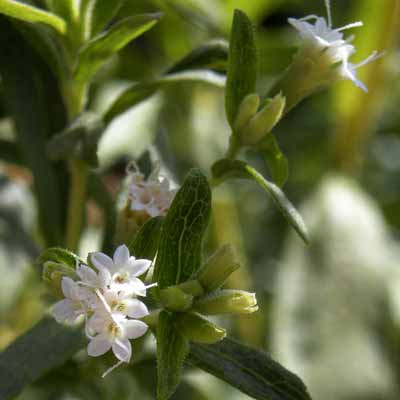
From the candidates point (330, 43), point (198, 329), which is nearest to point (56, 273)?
point (198, 329)

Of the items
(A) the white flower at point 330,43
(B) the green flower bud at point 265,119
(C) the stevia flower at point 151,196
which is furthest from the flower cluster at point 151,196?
(A) the white flower at point 330,43

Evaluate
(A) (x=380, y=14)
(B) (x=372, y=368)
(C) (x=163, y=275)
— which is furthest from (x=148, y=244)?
(A) (x=380, y=14)

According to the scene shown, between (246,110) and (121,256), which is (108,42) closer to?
(246,110)

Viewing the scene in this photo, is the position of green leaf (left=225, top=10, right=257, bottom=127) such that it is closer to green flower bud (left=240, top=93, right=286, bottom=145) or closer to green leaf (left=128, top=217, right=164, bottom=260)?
green flower bud (left=240, top=93, right=286, bottom=145)

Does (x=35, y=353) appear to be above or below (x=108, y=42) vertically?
below

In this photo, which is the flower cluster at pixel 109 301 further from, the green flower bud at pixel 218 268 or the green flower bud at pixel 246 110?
the green flower bud at pixel 246 110

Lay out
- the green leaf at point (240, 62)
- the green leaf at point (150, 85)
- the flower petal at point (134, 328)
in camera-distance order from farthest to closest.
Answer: the green leaf at point (150, 85) < the green leaf at point (240, 62) < the flower petal at point (134, 328)

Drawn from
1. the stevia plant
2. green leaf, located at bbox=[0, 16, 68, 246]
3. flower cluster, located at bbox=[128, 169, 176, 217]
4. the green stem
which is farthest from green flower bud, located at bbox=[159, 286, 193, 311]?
green leaf, located at bbox=[0, 16, 68, 246]
